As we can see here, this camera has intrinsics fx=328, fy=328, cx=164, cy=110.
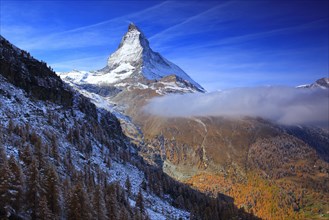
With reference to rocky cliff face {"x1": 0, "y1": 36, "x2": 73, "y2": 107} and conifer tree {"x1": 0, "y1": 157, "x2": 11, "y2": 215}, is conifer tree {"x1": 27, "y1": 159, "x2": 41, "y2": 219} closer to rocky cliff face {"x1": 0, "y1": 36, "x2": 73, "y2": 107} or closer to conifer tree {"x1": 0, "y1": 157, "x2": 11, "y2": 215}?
conifer tree {"x1": 0, "y1": 157, "x2": 11, "y2": 215}

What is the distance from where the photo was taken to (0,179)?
59.5 meters

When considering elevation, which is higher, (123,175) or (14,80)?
(14,80)

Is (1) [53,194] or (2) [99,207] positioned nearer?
(1) [53,194]

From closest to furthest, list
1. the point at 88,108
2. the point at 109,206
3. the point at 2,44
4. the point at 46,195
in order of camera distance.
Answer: the point at 46,195
the point at 109,206
the point at 2,44
the point at 88,108

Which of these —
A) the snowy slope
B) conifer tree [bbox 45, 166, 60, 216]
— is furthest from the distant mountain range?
the snowy slope

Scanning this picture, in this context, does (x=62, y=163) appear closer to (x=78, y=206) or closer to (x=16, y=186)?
(x=78, y=206)

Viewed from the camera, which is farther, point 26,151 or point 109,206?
point 109,206

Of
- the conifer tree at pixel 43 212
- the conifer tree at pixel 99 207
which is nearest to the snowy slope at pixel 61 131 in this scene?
the conifer tree at pixel 99 207

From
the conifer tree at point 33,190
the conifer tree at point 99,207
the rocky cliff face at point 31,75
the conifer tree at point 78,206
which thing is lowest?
the conifer tree at point 99,207

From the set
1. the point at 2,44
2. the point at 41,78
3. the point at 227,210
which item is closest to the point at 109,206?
the point at 41,78

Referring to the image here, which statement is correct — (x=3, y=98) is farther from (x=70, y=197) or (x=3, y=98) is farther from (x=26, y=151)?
(x=70, y=197)

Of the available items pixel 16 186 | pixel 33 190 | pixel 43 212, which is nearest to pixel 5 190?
pixel 16 186

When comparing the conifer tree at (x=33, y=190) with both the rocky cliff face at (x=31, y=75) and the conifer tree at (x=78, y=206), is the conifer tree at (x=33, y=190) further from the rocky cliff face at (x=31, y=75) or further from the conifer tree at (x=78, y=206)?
the rocky cliff face at (x=31, y=75)

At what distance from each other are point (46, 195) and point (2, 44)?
319 ft
